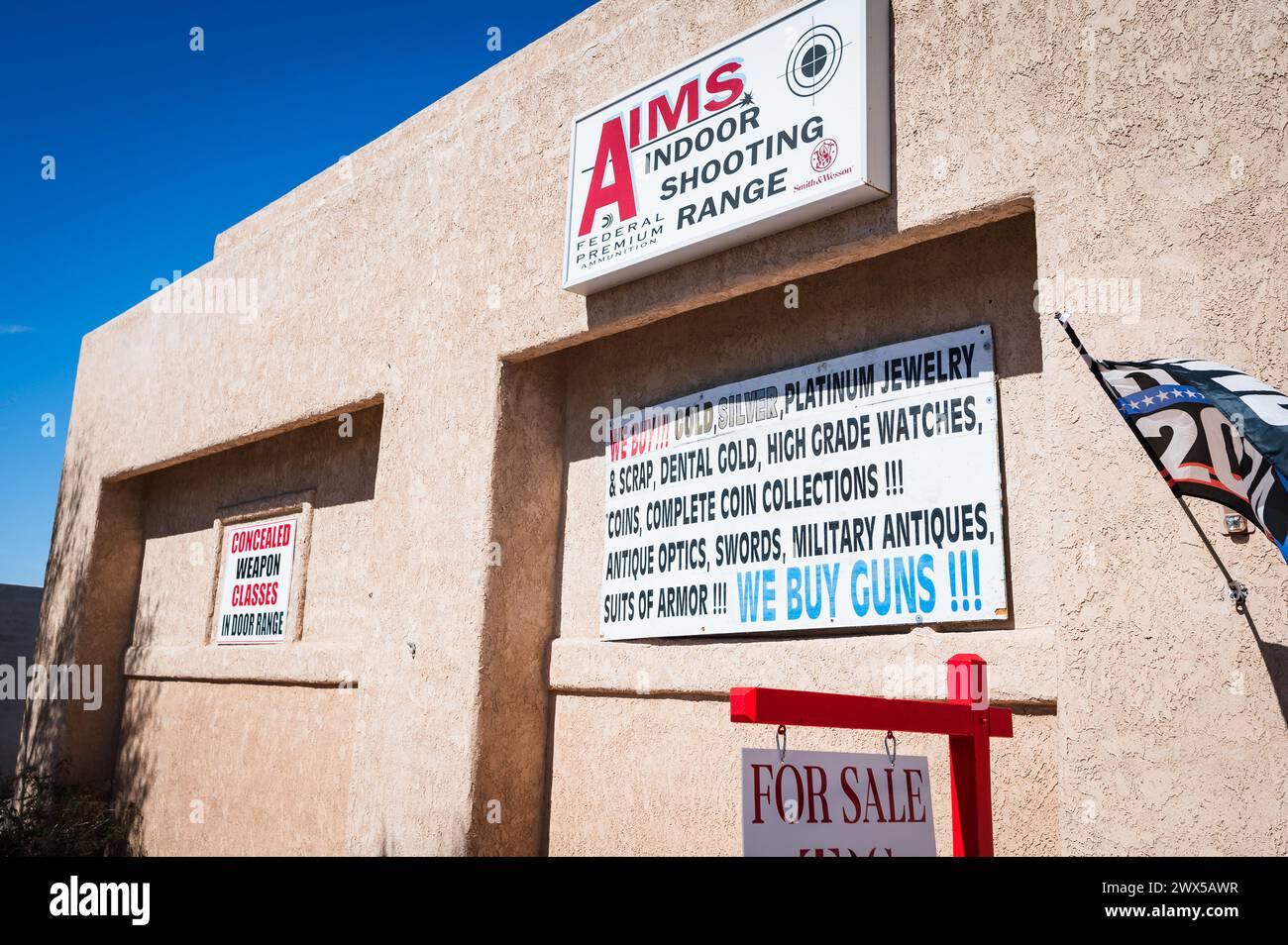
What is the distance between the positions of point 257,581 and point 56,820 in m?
2.97

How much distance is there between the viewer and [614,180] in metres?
6.50

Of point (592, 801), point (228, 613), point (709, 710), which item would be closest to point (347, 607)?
point (228, 613)

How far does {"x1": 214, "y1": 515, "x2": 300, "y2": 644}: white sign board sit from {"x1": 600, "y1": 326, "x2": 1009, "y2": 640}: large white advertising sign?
4057mm

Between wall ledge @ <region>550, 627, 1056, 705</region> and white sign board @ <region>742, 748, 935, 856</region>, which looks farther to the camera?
wall ledge @ <region>550, 627, 1056, 705</region>

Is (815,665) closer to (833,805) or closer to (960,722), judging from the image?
(960,722)

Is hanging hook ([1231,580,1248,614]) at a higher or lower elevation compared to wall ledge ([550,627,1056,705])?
higher

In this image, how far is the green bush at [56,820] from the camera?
9.07 metres

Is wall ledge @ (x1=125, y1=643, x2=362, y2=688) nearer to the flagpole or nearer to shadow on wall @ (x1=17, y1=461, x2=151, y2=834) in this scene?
shadow on wall @ (x1=17, y1=461, x2=151, y2=834)

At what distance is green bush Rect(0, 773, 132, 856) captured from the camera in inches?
357

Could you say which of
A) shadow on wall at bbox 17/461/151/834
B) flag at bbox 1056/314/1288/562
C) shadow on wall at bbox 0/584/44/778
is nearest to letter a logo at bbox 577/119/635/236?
flag at bbox 1056/314/1288/562

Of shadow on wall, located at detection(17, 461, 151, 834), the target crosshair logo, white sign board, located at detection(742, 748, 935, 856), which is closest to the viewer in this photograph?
white sign board, located at detection(742, 748, 935, 856)

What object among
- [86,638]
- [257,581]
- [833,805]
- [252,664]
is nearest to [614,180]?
[833,805]

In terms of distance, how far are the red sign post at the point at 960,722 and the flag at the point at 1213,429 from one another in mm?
988

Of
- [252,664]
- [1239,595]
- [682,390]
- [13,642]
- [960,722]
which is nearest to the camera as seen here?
[960,722]
